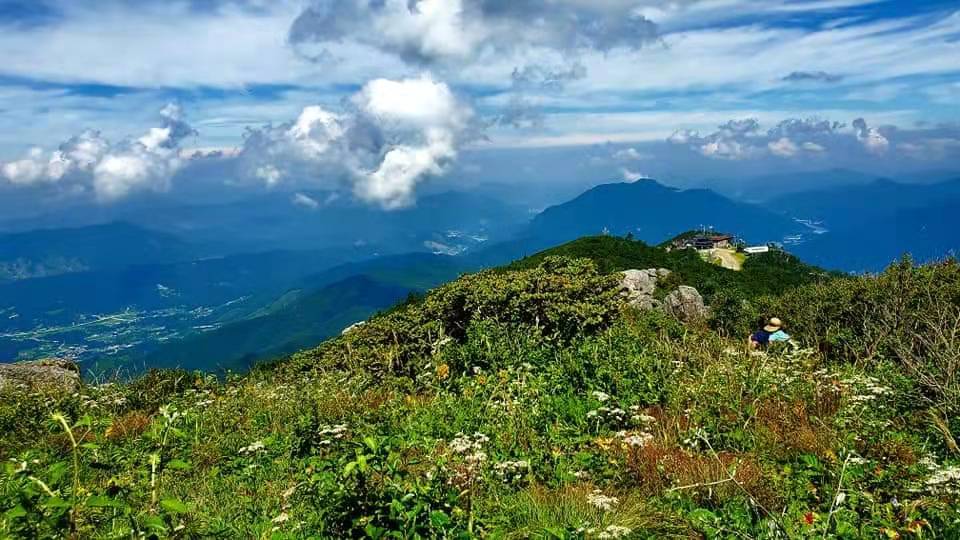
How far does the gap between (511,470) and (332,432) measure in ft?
7.87

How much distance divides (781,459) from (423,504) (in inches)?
158

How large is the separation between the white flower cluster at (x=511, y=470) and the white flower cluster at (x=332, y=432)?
74.2 inches

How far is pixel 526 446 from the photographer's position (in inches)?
257

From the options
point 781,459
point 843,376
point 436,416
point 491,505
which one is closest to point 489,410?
point 436,416

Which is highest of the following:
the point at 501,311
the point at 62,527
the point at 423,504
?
the point at 62,527

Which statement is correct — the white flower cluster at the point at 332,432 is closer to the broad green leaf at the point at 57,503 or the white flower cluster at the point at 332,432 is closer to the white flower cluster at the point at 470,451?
the white flower cluster at the point at 470,451

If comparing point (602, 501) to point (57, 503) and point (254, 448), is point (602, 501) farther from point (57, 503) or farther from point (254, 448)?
point (254, 448)

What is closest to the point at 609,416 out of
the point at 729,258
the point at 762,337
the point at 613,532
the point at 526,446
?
the point at 526,446

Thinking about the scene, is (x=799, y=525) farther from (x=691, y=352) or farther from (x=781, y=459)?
(x=691, y=352)

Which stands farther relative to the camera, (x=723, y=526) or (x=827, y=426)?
(x=827, y=426)

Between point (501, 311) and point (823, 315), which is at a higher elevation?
point (501, 311)

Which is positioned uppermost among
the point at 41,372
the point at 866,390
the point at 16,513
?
the point at 16,513

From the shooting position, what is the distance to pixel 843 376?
810 cm

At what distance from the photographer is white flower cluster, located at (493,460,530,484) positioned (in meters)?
5.42
